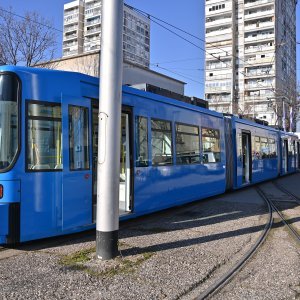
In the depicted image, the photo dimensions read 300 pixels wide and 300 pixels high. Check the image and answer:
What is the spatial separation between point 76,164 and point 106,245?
178cm

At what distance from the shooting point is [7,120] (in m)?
6.22

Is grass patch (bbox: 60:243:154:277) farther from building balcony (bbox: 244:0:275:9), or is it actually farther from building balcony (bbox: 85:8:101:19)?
building balcony (bbox: 85:8:101:19)

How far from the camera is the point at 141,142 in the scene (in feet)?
28.9

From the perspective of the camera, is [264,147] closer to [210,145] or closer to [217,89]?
[210,145]

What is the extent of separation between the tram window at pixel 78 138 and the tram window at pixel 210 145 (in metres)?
5.64

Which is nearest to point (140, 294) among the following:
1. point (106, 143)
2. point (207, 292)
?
point (207, 292)

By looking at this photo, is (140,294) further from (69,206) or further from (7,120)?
(7,120)

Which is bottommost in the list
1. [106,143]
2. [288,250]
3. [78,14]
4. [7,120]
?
[288,250]

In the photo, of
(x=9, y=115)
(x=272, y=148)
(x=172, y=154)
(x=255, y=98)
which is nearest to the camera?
(x=9, y=115)

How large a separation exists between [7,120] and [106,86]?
5.59 feet

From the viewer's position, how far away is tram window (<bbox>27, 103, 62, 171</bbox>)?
20.8 feet

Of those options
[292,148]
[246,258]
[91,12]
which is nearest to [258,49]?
[91,12]

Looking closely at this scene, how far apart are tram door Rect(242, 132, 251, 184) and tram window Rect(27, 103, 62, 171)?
441 inches

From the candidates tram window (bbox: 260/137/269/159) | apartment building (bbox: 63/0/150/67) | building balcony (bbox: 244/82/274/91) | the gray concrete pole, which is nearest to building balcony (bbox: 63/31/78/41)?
apartment building (bbox: 63/0/150/67)
